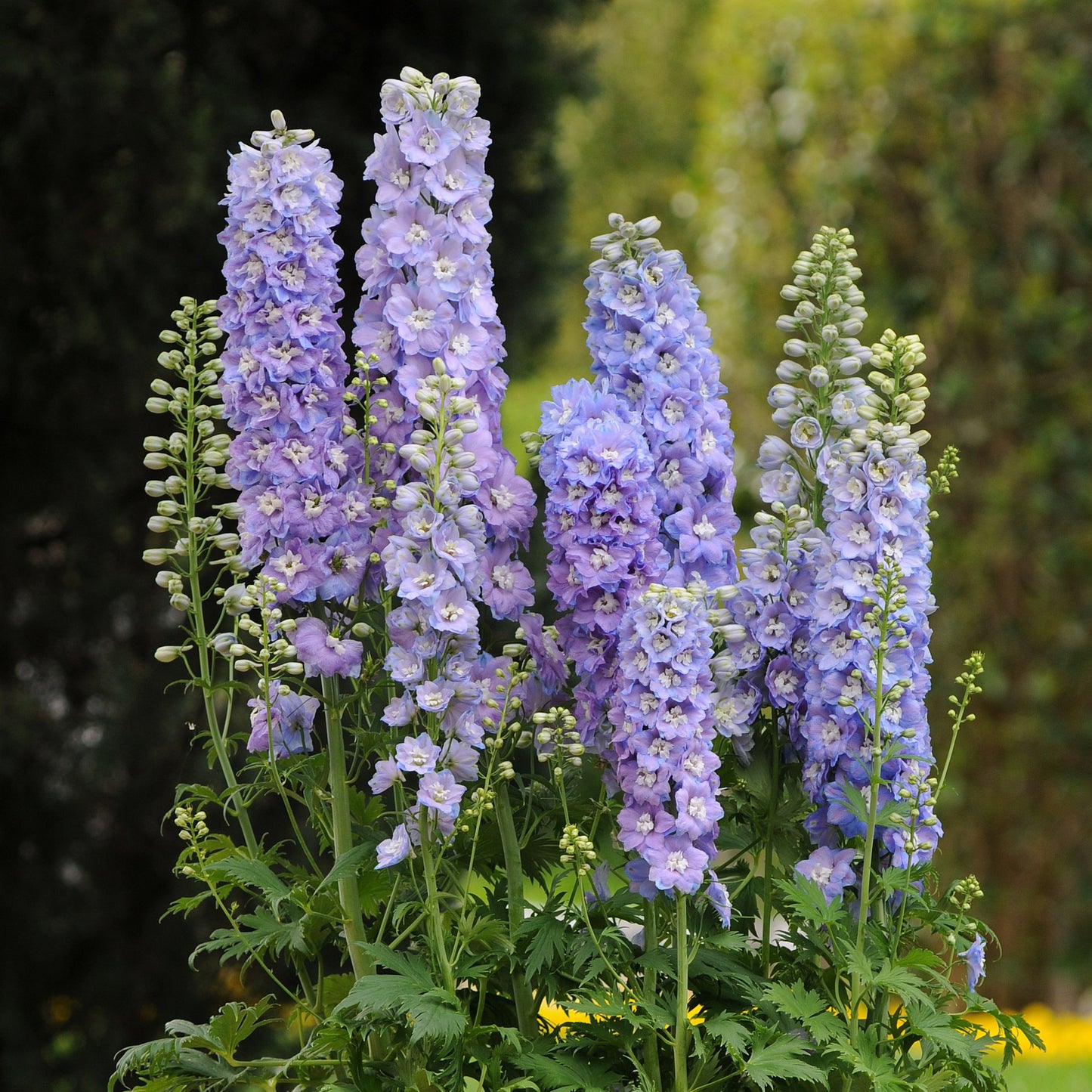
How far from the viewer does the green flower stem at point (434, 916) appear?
182cm

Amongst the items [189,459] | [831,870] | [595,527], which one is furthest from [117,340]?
[831,870]

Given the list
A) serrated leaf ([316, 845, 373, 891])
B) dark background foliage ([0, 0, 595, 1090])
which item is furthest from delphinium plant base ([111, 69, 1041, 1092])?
dark background foliage ([0, 0, 595, 1090])

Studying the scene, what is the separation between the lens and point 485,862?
2062mm

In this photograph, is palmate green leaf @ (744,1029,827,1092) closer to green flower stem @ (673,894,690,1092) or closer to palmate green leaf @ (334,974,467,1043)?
green flower stem @ (673,894,690,1092)

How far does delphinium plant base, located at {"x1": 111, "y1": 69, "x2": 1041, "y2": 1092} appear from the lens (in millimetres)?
1812

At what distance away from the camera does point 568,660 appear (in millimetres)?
1992

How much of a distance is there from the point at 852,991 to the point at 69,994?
121 inches

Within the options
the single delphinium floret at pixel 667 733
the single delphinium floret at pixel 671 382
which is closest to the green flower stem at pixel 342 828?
the single delphinium floret at pixel 667 733

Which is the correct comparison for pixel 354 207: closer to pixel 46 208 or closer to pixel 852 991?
pixel 46 208

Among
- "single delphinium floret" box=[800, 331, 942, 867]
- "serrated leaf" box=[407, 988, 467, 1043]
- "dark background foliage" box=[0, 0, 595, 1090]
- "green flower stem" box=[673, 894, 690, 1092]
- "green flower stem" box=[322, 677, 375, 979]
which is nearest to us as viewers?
"serrated leaf" box=[407, 988, 467, 1043]

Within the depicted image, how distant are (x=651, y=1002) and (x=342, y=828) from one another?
521 millimetres

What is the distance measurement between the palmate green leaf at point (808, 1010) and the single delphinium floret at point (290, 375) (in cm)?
81

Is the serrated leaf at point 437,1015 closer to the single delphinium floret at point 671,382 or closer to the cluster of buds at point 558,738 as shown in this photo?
the cluster of buds at point 558,738

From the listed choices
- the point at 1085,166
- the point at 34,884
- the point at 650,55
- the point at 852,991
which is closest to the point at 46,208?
the point at 34,884
